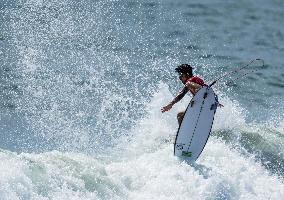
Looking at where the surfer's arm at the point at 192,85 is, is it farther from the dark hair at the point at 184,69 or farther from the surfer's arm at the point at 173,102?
the dark hair at the point at 184,69

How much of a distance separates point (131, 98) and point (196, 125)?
21.0 ft

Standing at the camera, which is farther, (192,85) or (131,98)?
(131,98)

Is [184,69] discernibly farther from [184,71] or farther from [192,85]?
[192,85]

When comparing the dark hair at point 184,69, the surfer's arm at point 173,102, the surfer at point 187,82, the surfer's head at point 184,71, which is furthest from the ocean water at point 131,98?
the dark hair at point 184,69

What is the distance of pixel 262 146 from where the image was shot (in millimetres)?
18781

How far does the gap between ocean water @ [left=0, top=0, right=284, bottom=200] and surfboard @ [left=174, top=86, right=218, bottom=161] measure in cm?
37

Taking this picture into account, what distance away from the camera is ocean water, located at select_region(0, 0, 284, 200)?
15.0m

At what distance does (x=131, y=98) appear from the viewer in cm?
2241

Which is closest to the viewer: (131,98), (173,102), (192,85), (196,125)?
(173,102)

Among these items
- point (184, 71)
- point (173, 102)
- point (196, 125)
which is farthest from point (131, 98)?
point (173, 102)

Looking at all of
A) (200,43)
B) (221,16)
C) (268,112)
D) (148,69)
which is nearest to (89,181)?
(268,112)

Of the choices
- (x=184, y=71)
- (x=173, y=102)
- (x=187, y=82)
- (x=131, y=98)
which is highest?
(x=131, y=98)

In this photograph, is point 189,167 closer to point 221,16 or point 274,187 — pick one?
point 274,187

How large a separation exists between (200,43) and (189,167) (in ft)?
47.3
